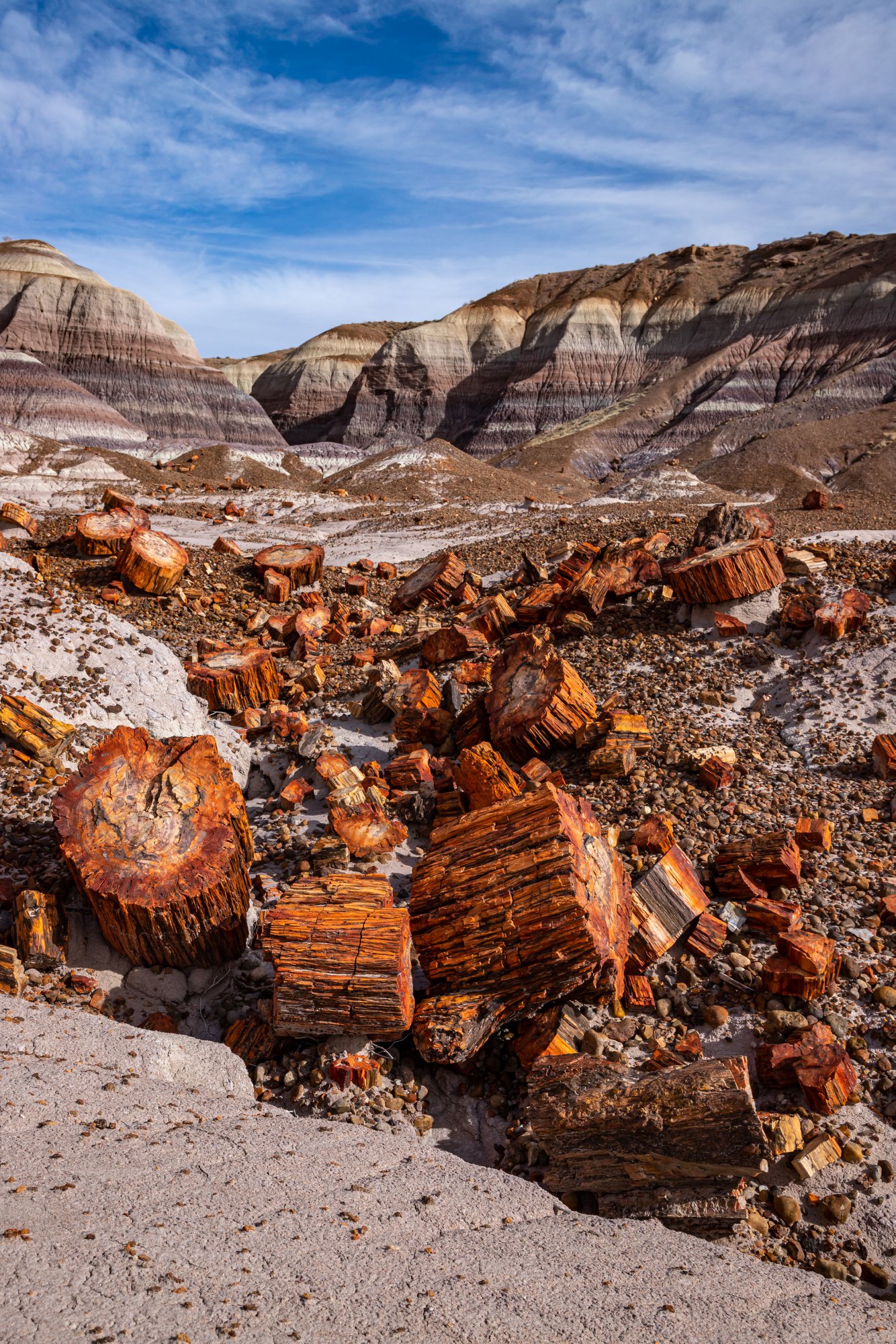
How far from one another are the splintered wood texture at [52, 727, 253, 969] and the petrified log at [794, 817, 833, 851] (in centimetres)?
320

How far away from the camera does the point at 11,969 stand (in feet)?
11.1

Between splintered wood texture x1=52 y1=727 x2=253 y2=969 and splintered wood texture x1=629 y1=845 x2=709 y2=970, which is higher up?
splintered wood texture x1=52 y1=727 x2=253 y2=969

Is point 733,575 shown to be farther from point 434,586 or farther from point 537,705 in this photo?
point 434,586

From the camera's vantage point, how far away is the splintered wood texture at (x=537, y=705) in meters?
5.67

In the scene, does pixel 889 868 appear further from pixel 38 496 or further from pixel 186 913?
pixel 38 496

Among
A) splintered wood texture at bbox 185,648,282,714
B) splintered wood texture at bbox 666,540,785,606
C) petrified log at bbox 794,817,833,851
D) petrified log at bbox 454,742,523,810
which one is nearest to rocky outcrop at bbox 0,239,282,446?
splintered wood texture at bbox 185,648,282,714

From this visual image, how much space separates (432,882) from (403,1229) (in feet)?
4.74

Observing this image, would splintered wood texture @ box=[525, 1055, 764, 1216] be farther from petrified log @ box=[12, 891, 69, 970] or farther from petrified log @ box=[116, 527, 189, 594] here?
petrified log @ box=[116, 527, 189, 594]

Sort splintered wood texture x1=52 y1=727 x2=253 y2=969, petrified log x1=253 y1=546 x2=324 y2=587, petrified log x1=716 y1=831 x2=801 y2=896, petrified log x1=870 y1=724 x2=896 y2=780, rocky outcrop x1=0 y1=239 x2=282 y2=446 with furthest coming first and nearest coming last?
rocky outcrop x1=0 y1=239 x2=282 y2=446 → petrified log x1=253 y1=546 x2=324 y2=587 → petrified log x1=870 y1=724 x2=896 y2=780 → petrified log x1=716 y1=831 x2=801 y2=896 → splintered wood texture x1=52 y1=727 x2=253 y2=969

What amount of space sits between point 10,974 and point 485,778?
274 centimetres

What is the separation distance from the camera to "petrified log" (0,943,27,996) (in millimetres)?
3363

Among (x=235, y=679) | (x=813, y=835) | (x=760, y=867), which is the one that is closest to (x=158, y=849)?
(x=760, y=867)

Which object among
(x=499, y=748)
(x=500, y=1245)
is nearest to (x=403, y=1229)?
(x=500, y=1245)

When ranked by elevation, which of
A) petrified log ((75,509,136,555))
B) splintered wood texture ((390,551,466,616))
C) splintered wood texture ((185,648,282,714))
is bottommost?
splintered wood texture ((185,648,282,714))
